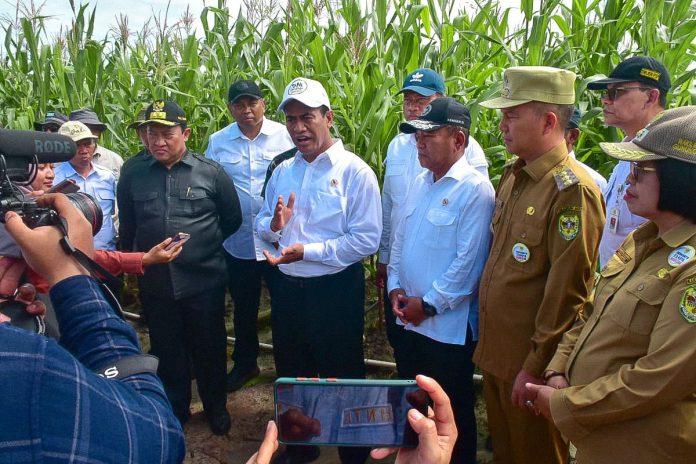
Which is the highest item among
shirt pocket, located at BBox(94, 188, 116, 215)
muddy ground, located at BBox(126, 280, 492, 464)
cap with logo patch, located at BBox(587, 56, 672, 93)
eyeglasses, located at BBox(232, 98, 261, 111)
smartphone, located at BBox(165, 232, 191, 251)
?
cap with logo patch, located at BBox(587, 56, 672, 93)

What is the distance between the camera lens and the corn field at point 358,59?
126 inches

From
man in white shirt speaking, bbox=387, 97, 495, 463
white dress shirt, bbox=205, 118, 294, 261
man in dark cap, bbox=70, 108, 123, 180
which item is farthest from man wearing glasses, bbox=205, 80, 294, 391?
man in white shirt speaking, bbox=387, 97, 495, 463

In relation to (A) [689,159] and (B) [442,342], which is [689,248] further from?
(B) [442,342]

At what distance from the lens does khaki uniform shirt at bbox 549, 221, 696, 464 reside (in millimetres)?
A: 1382

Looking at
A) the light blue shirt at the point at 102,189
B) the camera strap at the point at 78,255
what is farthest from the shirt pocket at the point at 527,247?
the light blue shirt at the point at 102,189

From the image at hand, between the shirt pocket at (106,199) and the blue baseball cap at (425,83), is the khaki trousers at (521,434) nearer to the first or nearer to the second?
the blue baseball cap at (425,83)

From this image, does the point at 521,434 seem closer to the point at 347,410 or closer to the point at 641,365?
the point at 641,365

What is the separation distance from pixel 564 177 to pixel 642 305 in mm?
563

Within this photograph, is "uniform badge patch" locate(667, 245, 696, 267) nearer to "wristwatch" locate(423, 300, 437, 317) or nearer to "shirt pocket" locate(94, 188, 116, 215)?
"wristwatch" locate(423, 300, 437, 317)

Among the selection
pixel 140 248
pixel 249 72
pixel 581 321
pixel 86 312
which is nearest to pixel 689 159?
pixel 581 321

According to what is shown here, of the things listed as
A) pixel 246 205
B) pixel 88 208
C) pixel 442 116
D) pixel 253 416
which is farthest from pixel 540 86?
pixel 253 416

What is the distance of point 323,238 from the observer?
8.80ft

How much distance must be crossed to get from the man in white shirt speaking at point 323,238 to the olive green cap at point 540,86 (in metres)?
0.85

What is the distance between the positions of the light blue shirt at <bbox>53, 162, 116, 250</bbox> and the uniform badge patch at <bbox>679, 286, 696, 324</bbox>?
10.7 ft
